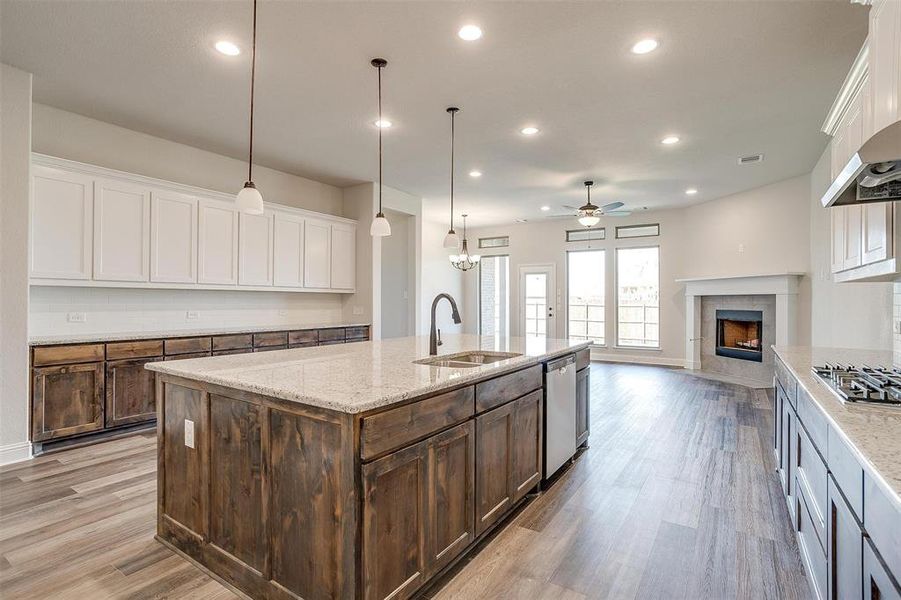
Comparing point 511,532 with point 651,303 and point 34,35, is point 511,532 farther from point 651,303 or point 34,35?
point 651,303

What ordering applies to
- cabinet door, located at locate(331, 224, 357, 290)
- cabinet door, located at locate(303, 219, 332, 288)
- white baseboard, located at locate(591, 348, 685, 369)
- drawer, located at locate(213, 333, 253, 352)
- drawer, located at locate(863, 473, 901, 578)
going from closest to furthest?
drawer, located at locate(863, 473, 901, 578) → drawer, located at locate(213, 333, 253, 352) → cabinet door, located at locate(303, 219, 332, 288) → cabinet door, located at locate(331, 224, 357, 290) → white baseboard, located at locate(591, 348, 685, 369)

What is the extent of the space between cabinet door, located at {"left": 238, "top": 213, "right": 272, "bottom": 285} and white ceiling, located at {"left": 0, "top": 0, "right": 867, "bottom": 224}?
798mm

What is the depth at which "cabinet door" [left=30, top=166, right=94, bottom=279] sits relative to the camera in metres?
3.63

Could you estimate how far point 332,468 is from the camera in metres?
1.57

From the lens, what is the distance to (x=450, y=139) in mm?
4695

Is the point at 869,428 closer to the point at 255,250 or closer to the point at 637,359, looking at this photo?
the point at 255,250

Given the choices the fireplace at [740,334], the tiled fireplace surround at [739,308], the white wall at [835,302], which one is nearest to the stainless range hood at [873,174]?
the white wall at [835,302]

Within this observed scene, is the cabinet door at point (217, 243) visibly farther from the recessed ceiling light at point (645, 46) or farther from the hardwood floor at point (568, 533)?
the recessed ceiling light at point (645, 46)

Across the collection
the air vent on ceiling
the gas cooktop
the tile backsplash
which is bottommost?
the gas cooktop

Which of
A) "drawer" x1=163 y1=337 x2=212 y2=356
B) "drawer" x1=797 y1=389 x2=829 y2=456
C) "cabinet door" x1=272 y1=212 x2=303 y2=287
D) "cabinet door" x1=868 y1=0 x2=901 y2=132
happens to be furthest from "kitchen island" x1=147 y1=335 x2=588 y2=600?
"cabinet door" x1=272 y1=212 x2=303 y2=287

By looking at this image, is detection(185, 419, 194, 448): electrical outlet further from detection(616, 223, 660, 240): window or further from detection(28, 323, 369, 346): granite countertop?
detection(616, 223, 660, 240): window

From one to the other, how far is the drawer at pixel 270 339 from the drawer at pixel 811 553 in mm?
4702

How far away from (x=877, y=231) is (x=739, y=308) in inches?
223

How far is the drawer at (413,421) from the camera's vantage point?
1.56 metres
